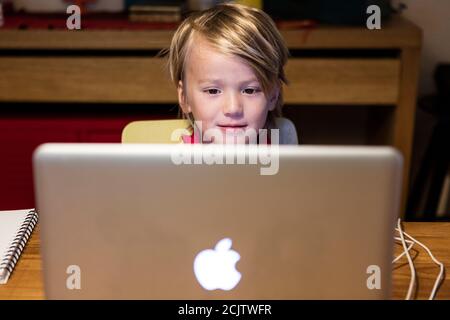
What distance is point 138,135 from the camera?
4.67ft

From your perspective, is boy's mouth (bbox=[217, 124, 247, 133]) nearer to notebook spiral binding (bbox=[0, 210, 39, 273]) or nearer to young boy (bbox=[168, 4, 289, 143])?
young boy (bbox=[168, 4, 289, 143])

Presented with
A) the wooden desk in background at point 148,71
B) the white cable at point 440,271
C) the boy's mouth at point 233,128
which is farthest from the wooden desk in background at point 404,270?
the wooden desk in background at point 148,71

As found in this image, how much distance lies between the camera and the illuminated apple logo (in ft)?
2.42

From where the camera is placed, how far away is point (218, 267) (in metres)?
0.75

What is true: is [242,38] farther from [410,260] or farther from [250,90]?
[410,260]

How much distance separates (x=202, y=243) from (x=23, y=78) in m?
1.91

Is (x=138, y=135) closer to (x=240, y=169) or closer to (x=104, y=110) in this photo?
(x=240, y=169)

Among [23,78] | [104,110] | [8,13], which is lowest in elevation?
[104,110]

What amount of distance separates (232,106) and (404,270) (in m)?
0.46

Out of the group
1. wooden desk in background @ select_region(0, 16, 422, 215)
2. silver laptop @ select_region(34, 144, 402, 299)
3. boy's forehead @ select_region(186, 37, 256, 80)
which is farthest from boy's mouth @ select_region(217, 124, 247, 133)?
wooden desk in background @ select_region(0, 16, 422, 215)

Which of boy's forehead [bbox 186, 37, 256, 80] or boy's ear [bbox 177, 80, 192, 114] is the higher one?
boy's forehead [bbox 186, 37, 256, 80]

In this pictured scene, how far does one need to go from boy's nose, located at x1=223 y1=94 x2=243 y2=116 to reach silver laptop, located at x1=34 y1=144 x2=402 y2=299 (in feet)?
1.78
